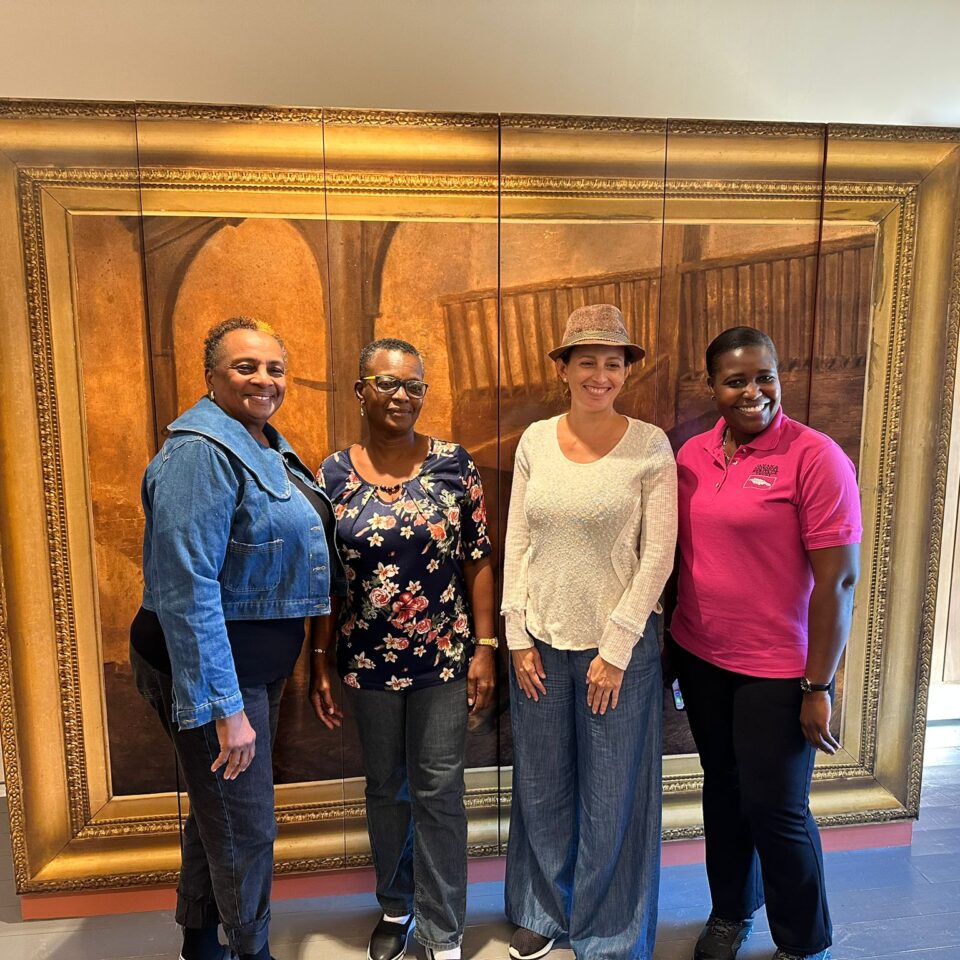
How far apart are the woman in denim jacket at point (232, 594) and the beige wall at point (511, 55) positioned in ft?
4.17

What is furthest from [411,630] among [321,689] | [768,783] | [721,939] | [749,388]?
[721,939]

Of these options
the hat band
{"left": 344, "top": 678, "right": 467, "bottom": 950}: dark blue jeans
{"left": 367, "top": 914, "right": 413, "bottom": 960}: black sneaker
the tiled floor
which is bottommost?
the tiled floor

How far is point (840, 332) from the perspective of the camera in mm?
2408

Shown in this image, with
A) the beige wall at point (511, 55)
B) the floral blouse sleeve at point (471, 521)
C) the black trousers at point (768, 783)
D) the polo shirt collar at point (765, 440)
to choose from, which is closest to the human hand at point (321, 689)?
the floral blouse sleeve at point (471, 521)

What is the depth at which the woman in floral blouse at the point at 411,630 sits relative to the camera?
1.89 meters

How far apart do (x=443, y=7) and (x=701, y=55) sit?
974 millimetres

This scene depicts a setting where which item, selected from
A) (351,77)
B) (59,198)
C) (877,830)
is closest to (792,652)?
(877,830)

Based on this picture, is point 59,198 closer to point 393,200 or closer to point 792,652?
point 393,200

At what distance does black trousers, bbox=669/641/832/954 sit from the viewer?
1.80 meters

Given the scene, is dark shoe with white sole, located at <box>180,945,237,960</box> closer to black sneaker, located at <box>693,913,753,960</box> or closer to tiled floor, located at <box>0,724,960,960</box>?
tiled floor, located at <box>0,724,960,960</box>

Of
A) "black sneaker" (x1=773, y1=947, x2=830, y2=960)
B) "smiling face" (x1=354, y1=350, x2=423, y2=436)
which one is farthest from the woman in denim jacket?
"black sneaker" (x1=773, y1=947, x2=830, y2=960)

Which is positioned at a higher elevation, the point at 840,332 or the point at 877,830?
the point at 840,332

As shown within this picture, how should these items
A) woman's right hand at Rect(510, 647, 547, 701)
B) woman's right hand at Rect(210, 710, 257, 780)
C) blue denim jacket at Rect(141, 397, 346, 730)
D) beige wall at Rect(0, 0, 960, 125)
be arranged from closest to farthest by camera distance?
1. blue denim jacket at Rect(141, 397, 346, 730)
2. woman's right hand at Rect(210, 710, 257, 780)
3. woman's right hand at Rect(510, 647, 547, 701)
4. beige wall at Rect(0, 0, 960, 125)

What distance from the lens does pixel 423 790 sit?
1.99 meters
